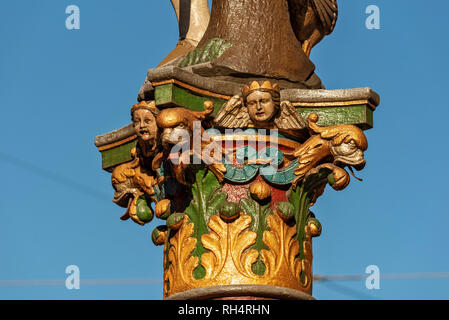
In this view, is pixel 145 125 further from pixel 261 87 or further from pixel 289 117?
pixel 289 117

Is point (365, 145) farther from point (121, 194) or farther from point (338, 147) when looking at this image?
point (121, 194)

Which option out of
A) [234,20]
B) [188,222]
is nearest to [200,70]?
[234,20]

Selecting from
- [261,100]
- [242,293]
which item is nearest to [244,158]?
[261,100]

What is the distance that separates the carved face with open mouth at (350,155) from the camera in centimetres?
1054

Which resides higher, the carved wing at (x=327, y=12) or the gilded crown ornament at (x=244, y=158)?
the carved wing at (x=327, y=12)

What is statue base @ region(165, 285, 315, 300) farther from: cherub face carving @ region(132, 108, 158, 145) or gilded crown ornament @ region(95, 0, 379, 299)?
cherub face carving @ region(132, 108, 158, 145)

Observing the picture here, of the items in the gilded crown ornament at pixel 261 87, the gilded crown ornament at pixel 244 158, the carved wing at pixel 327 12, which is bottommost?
the gilded crown ornament at pixel 244 158

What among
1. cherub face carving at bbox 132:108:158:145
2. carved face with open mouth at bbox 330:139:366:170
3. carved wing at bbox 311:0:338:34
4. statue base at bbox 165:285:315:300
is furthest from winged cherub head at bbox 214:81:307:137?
carved wing at bbox 311:0:338:34

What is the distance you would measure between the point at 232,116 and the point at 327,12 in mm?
1915

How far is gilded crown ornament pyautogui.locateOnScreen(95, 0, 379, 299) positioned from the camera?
10.3m

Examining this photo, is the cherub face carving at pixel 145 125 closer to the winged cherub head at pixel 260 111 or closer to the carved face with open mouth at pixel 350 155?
the winged cherub head at pixel 260 111

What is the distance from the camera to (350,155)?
10.6 metres

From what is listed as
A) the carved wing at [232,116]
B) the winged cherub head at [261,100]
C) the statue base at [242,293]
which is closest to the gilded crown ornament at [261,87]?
the winged cherub head at [261,100]

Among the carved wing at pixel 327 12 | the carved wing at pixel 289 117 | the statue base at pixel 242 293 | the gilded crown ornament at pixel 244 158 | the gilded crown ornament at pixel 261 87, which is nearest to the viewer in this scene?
the statue base at pixel 242 293
